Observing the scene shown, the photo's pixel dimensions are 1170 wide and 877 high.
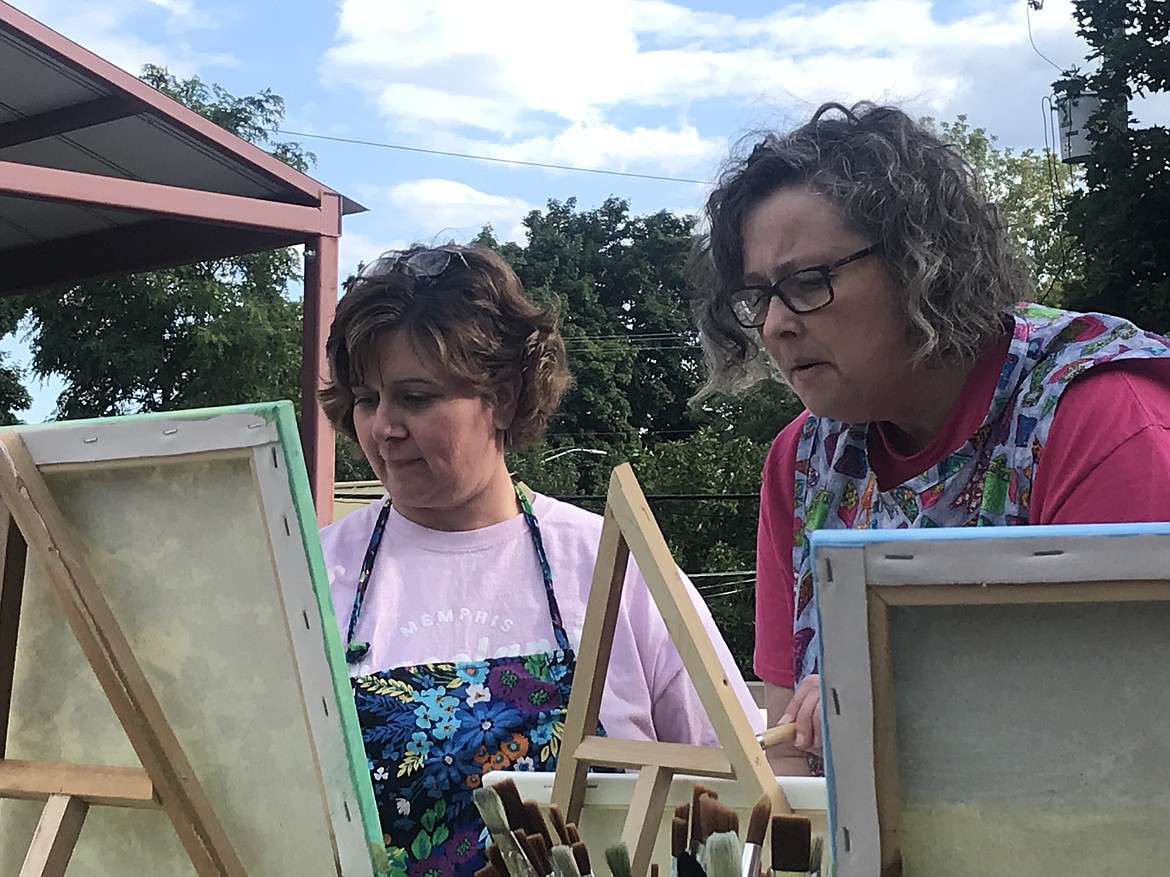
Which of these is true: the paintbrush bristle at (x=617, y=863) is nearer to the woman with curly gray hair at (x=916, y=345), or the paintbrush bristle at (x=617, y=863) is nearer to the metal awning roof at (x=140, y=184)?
the woman with curly gray hair at (x=916, y=345)

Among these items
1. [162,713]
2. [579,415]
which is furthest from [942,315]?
[579,415]

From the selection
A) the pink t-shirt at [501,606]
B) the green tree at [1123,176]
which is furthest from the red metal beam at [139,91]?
the green tree at [1123,176]

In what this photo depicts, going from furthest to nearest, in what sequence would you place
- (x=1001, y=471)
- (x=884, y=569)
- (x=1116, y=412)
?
(x=1001, y=471) → (x=1116, y=412) → (x=884, y=569)

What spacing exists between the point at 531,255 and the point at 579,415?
504 centimetres

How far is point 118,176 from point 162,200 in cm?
→ 57

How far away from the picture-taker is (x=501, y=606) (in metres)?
1.51

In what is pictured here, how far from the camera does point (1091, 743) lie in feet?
1.94

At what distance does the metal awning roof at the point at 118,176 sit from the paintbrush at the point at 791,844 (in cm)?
375

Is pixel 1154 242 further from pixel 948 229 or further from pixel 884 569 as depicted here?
pixel 884 569

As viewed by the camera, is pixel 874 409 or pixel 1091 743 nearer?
pixel 1091 743

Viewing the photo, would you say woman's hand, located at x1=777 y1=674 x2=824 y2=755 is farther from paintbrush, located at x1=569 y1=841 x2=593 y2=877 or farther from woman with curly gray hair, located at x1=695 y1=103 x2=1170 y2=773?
paintbrush, located at x1=569 y1=841 x2=593 y2=877

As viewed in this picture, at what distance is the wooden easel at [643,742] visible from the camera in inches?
33.4

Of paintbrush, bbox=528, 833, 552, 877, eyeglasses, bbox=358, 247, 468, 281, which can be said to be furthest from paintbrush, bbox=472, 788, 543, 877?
eyeglasses, bbox=358, 247, 468, 281

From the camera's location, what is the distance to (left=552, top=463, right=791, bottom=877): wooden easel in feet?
2.78
